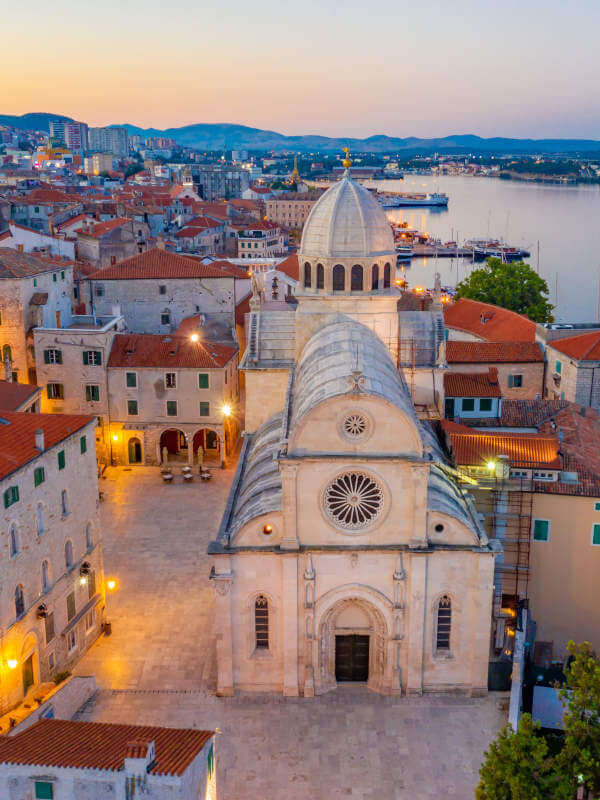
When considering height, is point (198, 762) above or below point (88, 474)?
below

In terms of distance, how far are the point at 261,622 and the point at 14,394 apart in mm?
16971

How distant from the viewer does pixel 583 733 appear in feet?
64.0

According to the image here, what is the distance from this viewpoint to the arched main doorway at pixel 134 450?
163ft

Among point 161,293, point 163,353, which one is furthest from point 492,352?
point 161,293

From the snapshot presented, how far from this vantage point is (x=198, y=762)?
18.5 m

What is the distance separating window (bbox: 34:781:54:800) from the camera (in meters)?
17.5

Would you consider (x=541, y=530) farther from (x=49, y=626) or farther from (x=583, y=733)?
(x=49, y=626)

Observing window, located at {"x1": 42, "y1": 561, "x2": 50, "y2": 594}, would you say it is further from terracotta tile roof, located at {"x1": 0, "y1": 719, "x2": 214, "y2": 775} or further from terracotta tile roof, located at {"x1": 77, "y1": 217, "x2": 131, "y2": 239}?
terracotta tile roof, located at {"x1": 77, "y1": 217, "x2": 131, "y2": 239}

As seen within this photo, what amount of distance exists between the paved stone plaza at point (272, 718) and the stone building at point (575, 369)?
2567cm

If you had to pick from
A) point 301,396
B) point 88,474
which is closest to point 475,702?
point 301,396

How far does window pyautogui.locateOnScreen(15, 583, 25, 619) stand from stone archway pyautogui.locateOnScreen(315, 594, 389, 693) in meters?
9.84

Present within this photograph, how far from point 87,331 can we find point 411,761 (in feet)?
105

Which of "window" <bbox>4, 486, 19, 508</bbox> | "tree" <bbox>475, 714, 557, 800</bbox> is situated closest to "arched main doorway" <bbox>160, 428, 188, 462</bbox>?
"window" <bbox>4, 486, 19, 508</bbox>

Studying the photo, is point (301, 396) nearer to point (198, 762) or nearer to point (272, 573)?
point (272, 573)
